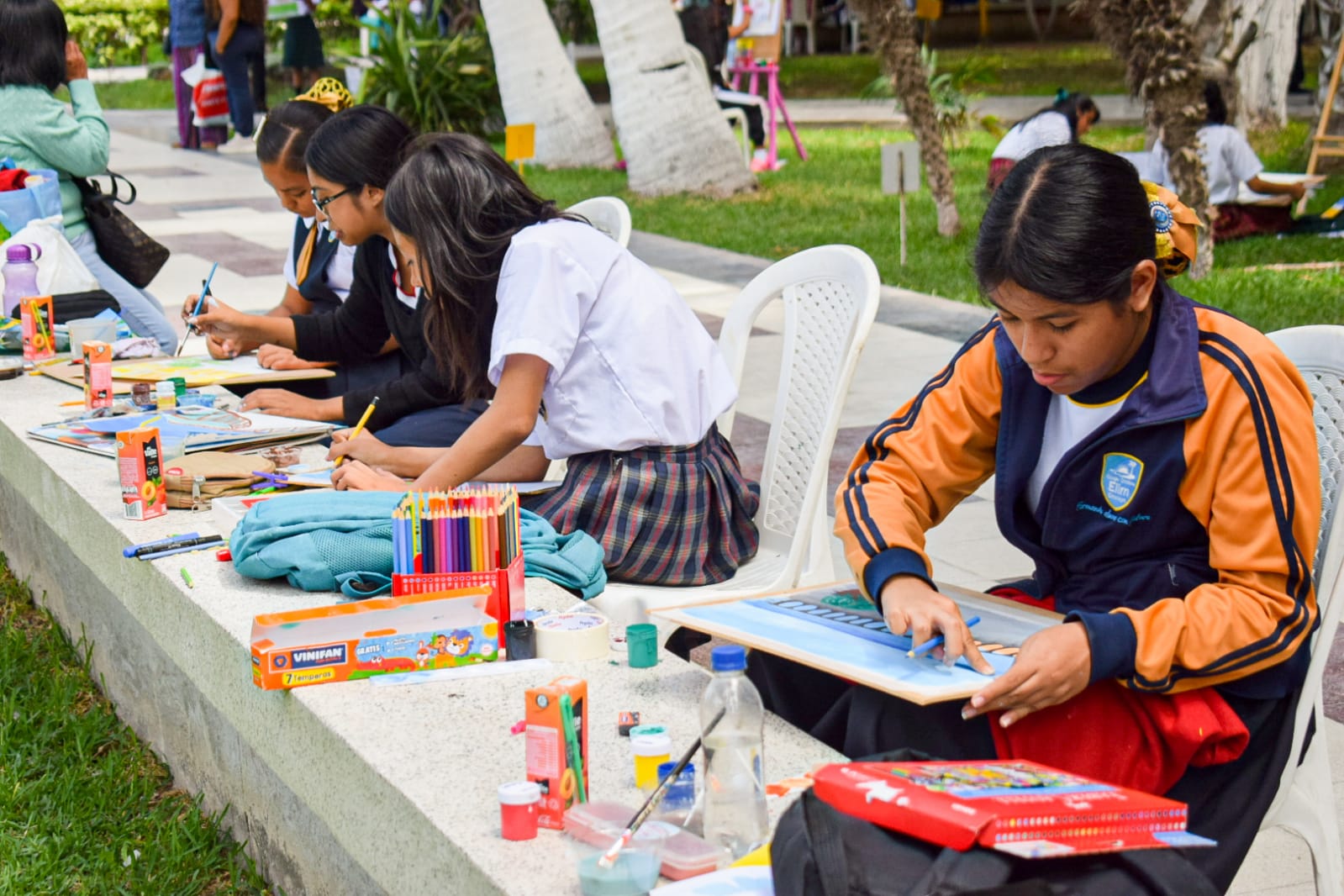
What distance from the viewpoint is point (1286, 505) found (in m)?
2.05

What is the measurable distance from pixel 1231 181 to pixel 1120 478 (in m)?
8.50

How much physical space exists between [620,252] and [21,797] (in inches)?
66.9

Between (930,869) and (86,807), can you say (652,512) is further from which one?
(930,869)

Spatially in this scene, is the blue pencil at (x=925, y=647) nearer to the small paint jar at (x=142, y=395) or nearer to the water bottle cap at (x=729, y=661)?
the water bottle cap at (x=729, y=661)

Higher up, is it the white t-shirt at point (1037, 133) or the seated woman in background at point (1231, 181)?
the white t-shirt at point (1037, 133)

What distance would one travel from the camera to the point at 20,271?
17.1 ft

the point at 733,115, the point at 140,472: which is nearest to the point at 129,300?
the point at 140,472

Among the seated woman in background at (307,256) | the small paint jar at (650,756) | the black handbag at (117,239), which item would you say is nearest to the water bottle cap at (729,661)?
the small paint jar at (650,756)

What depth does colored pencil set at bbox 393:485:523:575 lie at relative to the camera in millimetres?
2566

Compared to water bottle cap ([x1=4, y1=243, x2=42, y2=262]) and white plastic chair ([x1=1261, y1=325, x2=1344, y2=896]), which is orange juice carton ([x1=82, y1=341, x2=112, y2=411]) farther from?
white plastic chair ([x1=1261, y1=325, x2=1344, y2=896])

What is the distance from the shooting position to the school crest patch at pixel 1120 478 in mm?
2180

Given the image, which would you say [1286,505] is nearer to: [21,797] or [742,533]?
[742,533]

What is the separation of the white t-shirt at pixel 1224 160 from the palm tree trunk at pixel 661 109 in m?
3.98

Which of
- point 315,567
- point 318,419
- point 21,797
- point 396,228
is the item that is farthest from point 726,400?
point 21,797
